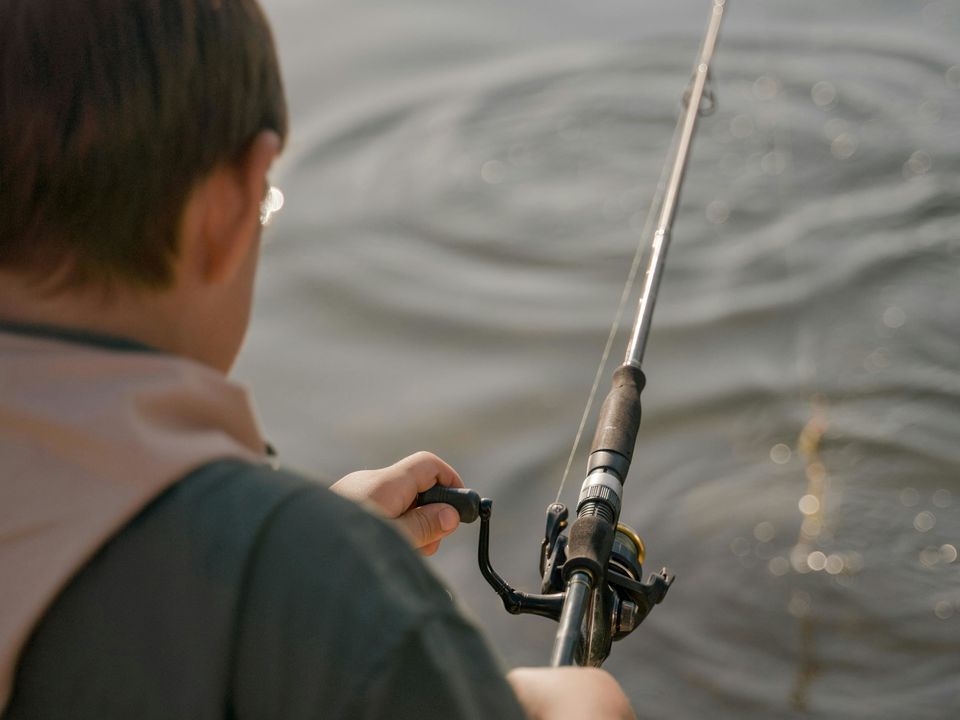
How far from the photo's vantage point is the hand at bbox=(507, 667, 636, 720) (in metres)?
1.08

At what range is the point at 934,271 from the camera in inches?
181

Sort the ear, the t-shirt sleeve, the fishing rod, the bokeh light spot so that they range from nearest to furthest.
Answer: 1. the t-shirt sleeve
2. the ear
3. the fishing rod
4. the bokeh light spot

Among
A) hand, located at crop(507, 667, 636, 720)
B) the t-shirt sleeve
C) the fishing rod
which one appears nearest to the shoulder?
the t-shirt sleeve

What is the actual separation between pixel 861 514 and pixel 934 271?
1454 mm

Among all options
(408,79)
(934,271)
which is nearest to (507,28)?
(408,79)

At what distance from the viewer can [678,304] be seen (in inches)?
177

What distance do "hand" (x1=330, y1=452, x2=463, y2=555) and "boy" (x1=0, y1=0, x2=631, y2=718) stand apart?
0.51 m

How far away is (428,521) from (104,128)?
762 mm

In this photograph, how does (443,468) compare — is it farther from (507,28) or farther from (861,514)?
(507,28)

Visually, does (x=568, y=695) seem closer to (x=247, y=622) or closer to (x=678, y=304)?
(x=247, y=622)

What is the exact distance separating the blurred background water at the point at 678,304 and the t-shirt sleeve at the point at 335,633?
232 centimetres

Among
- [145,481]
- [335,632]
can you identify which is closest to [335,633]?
[335,632]

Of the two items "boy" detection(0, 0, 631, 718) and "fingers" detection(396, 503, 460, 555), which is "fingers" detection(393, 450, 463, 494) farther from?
"boy" detection(0, 0, 631, 718)

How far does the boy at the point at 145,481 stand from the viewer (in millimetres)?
871
